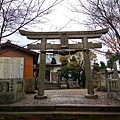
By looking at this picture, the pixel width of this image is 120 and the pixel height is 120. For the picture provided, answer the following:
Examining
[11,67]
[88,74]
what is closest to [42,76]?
[88,74]

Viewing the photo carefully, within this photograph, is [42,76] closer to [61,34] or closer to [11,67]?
[61,34]

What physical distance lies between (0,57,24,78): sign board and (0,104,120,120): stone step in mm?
7384

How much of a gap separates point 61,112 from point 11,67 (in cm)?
885

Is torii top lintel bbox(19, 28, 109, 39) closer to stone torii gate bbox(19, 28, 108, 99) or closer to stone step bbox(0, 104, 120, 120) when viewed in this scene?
stone torii gate bbox(19, 28, 108, 99)

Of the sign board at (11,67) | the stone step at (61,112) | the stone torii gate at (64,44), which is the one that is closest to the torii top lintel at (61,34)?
the stone torii gate at (64,44)

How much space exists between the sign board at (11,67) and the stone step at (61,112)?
7384mm

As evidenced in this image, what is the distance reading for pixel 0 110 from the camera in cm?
583

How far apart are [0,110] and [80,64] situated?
19.1 meters

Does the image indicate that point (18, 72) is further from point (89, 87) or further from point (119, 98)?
point (119, 98)

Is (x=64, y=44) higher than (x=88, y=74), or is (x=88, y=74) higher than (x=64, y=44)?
(x=64, y=44)

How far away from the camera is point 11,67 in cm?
1306

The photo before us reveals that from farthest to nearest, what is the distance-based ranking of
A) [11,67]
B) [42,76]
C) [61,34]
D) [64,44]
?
[11,67] < [61,34] < [64,44] < [42,76]

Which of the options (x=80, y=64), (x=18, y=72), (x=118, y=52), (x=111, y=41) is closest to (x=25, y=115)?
(x=118, y=52)

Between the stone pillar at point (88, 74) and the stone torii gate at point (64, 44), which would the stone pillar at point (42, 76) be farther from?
the stone pillar at point (88, 74)
